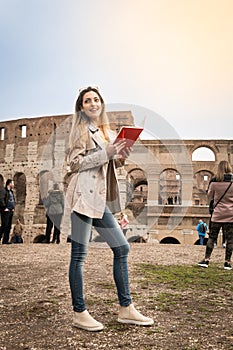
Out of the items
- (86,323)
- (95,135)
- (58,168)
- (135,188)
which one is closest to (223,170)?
(95,135)

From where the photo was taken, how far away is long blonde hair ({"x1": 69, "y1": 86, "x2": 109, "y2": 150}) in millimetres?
2605

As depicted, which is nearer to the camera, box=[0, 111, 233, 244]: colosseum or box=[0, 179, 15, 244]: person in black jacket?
box=[0, 179, 15, 244]: person in black jacket

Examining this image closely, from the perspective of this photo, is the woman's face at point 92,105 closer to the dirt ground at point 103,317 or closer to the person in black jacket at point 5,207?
the dirt ground at point 103,317

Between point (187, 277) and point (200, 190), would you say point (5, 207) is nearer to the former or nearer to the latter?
point (187, 277)

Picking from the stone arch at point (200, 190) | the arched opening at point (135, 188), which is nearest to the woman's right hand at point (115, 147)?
the arched opening at point (135, 188)

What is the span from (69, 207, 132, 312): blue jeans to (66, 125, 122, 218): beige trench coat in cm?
8

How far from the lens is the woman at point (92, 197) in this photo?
8.22 feet

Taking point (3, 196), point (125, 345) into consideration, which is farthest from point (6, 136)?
point (125, 345)

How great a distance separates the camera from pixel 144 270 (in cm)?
542

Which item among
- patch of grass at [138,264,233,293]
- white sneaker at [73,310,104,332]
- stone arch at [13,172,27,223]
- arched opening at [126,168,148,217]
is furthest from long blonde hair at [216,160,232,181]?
stone arch at [13,172,27,223]

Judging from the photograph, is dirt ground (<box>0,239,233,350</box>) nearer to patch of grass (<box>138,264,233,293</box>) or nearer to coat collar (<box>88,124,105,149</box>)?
patch of grass (<box>138,264,233,293</box>)

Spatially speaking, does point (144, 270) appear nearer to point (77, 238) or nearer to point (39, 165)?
point (77, 238)

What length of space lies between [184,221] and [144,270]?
16.2m

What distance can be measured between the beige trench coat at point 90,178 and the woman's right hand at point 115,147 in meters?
0.03
